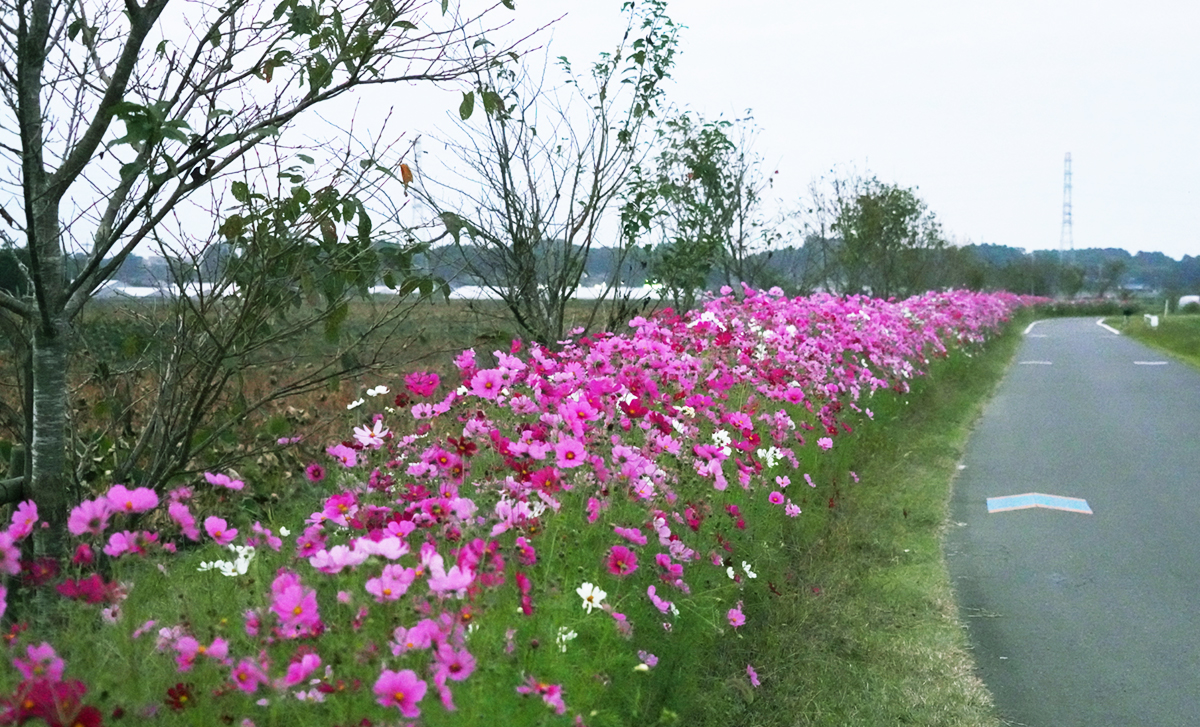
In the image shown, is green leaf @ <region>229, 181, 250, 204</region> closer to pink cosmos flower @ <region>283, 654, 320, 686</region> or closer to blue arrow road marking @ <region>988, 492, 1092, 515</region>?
pink cosmos flower @ <region>283, 654, 320, 686</region>

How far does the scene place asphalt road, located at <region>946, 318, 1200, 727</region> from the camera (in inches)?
178

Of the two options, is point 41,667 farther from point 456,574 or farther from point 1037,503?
point 1037,503

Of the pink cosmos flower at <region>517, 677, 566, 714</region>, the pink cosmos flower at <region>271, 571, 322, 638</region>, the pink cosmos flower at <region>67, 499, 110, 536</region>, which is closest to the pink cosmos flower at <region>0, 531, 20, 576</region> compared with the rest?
the pink cosmos flower at <region>67, 499, 110, 536</region>

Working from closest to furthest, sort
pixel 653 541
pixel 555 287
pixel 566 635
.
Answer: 1. pixel 566 635
2. pixel 653 541
3. pixel 555 287

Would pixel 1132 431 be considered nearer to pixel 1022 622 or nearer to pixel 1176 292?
pixel 1022 622

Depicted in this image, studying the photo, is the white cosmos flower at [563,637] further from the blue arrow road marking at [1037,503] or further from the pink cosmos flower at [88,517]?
the blue arrow road marking at [1037,503]

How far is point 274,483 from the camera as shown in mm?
6164

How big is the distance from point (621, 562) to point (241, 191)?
1585 mm

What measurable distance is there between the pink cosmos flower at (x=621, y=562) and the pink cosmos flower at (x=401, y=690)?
1.26 m

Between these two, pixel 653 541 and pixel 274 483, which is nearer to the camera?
pixel 653 541

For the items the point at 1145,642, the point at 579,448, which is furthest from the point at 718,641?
the point at 1145,642

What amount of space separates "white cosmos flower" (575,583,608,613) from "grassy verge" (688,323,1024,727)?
3.16ft

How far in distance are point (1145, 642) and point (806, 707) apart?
188 centimetres

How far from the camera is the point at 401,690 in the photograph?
2.15 meters
